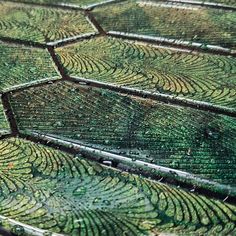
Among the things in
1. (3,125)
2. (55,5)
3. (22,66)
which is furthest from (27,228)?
(55,5)

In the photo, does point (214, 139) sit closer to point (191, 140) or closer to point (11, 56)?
point (191, 140)

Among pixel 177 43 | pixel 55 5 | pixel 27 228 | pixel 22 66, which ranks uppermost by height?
pixel 55 5

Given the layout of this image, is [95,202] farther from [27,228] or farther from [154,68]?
[154,68]

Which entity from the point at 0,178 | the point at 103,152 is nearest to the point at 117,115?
the point at 103,152

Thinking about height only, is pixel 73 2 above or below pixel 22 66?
above

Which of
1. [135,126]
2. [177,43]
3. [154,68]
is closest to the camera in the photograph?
[135,126]

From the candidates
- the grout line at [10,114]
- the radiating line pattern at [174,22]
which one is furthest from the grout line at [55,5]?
the grout line at [10,114]
